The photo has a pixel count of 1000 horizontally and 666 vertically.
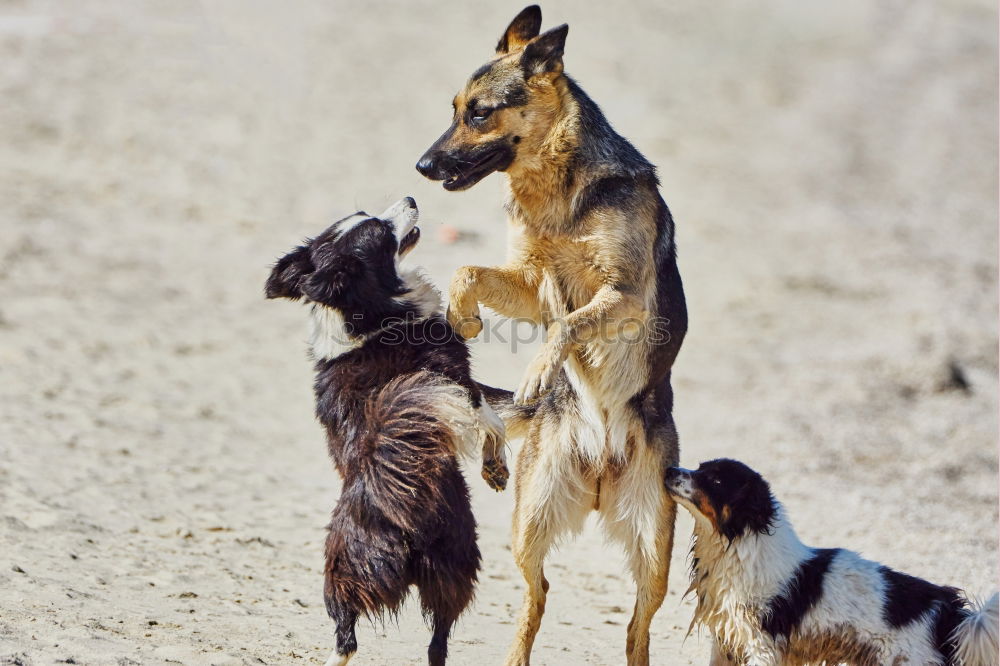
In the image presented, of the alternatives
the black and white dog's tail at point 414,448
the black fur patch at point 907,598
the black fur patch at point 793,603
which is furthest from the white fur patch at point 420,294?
the black fur patch at point 907,598

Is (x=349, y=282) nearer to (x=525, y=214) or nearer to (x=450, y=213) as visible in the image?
(x=525, y=214)

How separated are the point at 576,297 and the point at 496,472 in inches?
42.7

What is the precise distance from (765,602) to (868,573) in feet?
1.60

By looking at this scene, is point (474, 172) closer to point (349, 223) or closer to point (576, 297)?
point (349, 223)

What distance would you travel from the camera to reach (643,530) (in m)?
5.50

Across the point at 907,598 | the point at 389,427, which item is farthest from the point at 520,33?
the point at 907,598

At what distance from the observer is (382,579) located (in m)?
4.73

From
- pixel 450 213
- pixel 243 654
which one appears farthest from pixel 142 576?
pixel 450 213

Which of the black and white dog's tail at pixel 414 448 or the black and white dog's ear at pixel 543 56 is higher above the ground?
the black and white dog's ear at pixel 543 56

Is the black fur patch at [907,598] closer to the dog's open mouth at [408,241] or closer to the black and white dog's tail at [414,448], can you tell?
the black and white dog's tail at [414,448]

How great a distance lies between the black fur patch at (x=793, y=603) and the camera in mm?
5027

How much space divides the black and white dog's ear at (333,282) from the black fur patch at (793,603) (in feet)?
7.84

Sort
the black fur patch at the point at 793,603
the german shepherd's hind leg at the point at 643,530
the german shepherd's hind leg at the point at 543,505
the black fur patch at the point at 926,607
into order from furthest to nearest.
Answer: the german shepherd's hind leg at the point at 543,505, the german shepherd's hind leg at the point at 643,530, the black fur patch at the point at 793,603, the black fur patch at the point at 926,607

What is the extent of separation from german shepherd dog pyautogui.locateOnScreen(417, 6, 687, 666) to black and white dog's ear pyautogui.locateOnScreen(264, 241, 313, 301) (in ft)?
2.49
